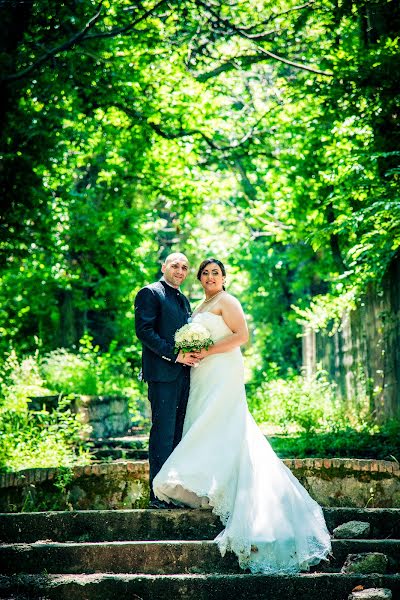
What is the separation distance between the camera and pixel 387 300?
1080 centimetres

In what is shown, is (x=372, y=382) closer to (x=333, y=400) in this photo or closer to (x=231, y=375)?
(x=333, y=400)

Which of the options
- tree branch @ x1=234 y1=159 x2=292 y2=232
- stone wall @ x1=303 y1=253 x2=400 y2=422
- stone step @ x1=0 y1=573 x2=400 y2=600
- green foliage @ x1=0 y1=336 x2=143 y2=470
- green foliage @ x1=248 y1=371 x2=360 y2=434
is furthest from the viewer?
tree branch @ x1=234 y1=159 x2=292 y2=232

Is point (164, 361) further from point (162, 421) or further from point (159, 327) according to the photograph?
point (162, 421)

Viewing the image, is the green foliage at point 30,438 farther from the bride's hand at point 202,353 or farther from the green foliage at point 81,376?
the green foliage at point 81,376

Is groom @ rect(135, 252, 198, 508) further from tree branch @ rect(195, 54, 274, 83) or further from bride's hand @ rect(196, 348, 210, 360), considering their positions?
tree branch @ rect(195, 54, 274, 83)

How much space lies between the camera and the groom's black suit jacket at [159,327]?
6.43m

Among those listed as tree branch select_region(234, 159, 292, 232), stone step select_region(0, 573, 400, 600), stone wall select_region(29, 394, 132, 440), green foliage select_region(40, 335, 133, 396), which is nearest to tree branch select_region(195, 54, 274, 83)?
tree branch select_region(234, 159, 292, 232)

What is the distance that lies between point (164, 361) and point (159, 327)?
0.35 m

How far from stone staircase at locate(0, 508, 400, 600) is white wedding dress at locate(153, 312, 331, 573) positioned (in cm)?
16

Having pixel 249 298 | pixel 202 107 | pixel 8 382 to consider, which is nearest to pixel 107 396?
pixel 8 382

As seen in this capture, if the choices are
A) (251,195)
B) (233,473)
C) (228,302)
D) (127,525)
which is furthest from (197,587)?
(251,195)

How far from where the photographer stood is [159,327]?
6.68m

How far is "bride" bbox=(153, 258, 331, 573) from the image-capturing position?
16.9 feet

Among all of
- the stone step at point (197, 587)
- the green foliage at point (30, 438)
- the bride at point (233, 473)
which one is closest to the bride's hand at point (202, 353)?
the bride at point (233, 473)
